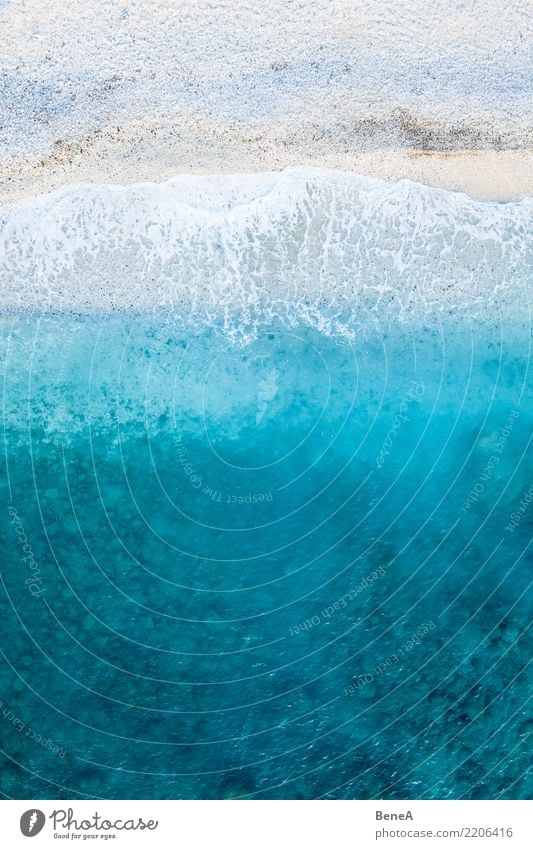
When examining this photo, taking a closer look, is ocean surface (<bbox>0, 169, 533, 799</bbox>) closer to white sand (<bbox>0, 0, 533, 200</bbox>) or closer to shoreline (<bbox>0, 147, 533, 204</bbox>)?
shoreline (<bbox>0, 147, 533, 204</bbox>)

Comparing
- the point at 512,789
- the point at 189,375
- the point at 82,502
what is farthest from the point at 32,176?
the point at 512,789

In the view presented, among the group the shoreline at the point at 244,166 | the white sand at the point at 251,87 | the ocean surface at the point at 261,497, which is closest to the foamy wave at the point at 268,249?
the ocean surface at the point at 261,497

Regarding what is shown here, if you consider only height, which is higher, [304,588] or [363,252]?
[363,252]

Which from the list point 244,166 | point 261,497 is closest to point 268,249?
point 244,166

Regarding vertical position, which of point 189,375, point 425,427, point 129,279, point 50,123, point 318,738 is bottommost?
point 318,738

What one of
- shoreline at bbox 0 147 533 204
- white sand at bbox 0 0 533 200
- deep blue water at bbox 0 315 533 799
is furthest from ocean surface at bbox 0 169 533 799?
white sand at bbox 0 0 533 200

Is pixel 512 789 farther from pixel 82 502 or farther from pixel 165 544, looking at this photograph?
pixel 82 502
